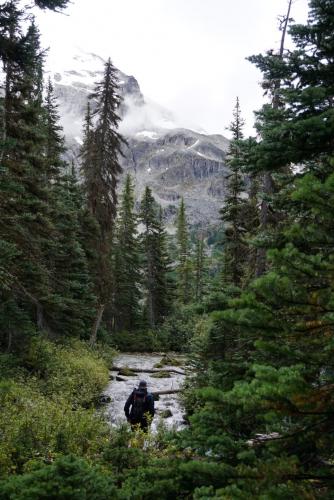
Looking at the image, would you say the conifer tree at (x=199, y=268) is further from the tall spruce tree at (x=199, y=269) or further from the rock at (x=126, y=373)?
the rock at (x=126, y=373)

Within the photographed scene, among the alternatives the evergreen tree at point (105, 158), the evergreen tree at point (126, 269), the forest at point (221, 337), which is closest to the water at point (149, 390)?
the forest at point (221, 337)

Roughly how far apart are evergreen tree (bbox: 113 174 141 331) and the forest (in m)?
17.5

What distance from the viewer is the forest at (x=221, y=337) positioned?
3.36m

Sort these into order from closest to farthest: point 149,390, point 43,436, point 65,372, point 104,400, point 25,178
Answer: point 43,436
point 25,178
point 65,372
point 104,400
point 149,390

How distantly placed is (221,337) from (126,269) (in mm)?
30473

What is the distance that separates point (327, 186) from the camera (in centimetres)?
339

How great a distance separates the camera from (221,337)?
49.0ft

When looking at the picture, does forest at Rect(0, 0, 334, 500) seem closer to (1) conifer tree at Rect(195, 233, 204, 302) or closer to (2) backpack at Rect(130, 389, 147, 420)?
(2) backpack at Rect(130, 389, 147, 420)

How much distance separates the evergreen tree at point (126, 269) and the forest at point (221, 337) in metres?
17.5

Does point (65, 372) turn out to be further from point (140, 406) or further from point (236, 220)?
point (236, 220)

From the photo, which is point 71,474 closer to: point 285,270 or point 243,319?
point 243,319

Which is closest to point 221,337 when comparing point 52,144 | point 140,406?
point 140,406

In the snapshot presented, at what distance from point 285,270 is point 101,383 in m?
17.8

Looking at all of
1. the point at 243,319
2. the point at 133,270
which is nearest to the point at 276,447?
the point at 243,319
